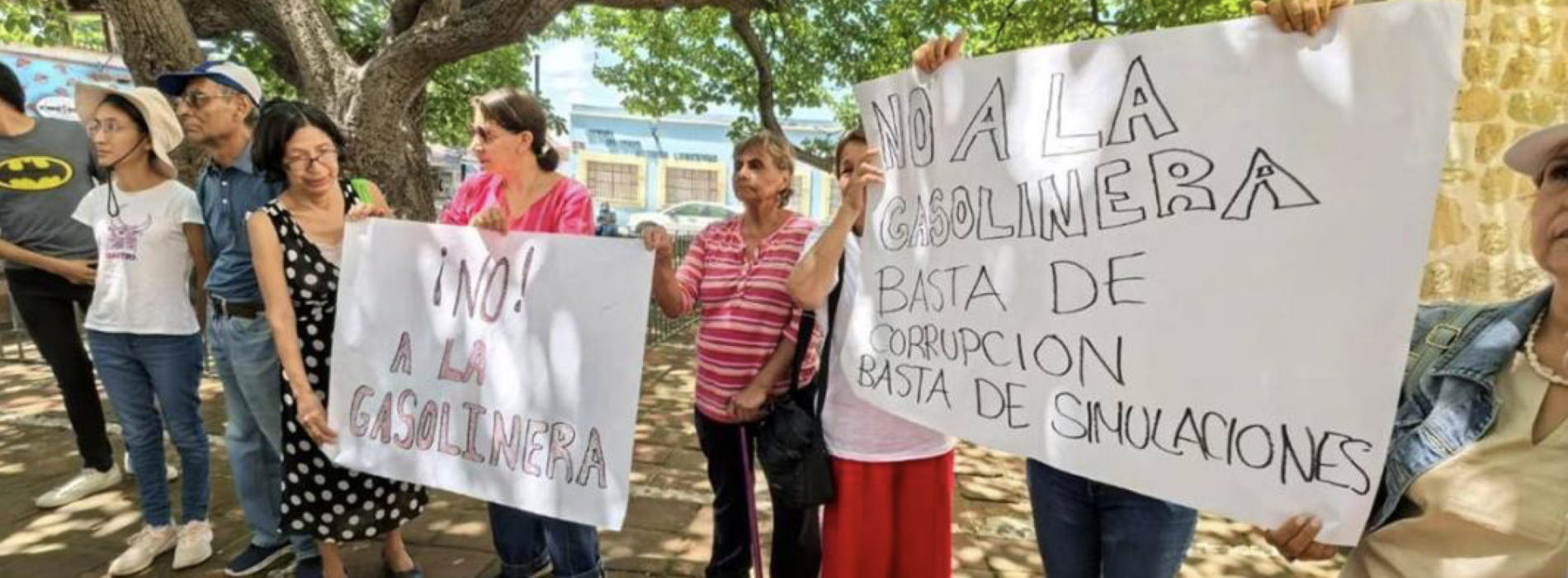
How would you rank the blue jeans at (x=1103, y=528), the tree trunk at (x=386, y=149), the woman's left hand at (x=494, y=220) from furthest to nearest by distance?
the tree trunk at (x=386, y=149) < the woman's left hand at (x=494, y=220) < the blue jeans at (x=1103, y=528)

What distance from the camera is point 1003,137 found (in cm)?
161

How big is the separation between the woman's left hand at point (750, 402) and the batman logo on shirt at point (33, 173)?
3.14 m

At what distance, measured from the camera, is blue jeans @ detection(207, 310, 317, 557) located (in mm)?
2439

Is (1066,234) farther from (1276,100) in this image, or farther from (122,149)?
(122,149)

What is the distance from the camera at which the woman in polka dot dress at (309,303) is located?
7.27 feet

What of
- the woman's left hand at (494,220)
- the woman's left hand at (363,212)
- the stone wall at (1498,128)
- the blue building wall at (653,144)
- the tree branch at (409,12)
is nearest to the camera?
the woman's left hand at (494,220)

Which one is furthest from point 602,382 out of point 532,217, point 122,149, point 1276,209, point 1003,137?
point 122,149

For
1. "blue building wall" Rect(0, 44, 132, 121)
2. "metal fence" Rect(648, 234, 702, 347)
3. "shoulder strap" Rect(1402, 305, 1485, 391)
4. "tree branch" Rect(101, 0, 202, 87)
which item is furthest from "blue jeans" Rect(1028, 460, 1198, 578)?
"blue building wall" Rect(0, 44, 132, 121)

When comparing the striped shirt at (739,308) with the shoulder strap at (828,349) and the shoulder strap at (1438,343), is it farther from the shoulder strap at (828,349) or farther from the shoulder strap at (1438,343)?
the shoulder strap at (1438,343)

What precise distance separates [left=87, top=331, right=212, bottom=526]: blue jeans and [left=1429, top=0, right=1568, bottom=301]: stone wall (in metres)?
5.67

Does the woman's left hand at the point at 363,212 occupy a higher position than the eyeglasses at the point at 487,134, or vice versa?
the eyeglasses at the point at 487,134

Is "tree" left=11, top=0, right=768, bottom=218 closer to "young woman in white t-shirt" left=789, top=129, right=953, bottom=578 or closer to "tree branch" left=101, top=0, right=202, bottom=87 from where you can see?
"tree branch" left=101, top=0, right=202, bottom=87

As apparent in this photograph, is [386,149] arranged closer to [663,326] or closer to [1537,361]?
[663,326]

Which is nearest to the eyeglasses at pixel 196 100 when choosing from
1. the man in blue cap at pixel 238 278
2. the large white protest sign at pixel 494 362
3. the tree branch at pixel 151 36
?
the man in blue cap at pixel 238 278
